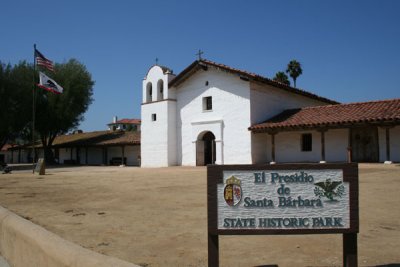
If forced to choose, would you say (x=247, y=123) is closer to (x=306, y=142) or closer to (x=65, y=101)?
(x=306, y=142)

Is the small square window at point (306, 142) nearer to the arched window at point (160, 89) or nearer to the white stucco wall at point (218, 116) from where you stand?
the white stucco wall at point (218, 116)

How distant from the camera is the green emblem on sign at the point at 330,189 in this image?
11.7 ft

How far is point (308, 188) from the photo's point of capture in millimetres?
3580

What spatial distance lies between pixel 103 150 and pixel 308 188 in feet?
126

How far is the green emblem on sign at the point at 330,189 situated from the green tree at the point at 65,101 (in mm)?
39412

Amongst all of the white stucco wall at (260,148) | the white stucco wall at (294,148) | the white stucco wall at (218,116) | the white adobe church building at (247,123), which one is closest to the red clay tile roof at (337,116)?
the white adobe church building at (247,123)

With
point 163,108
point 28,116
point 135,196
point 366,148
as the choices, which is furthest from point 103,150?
point 135,196

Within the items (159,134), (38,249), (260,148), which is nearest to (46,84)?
(159,134)

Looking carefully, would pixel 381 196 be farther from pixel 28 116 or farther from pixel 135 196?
pixel 28 116

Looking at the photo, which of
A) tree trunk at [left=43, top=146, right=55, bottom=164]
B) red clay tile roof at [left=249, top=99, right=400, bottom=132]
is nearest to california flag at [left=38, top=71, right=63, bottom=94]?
red clay tile roof at [left=249, top=99, right=400, bottom=132]

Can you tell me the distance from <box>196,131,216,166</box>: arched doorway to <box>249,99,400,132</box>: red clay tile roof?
13.7 ft

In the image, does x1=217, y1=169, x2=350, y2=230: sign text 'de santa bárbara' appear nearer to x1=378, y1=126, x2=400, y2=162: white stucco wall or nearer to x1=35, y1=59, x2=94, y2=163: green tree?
x1=378, y1=126, x2=400, y2=162: white stucco wall

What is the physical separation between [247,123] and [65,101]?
77.2ft

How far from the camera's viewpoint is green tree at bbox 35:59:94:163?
132 feet
